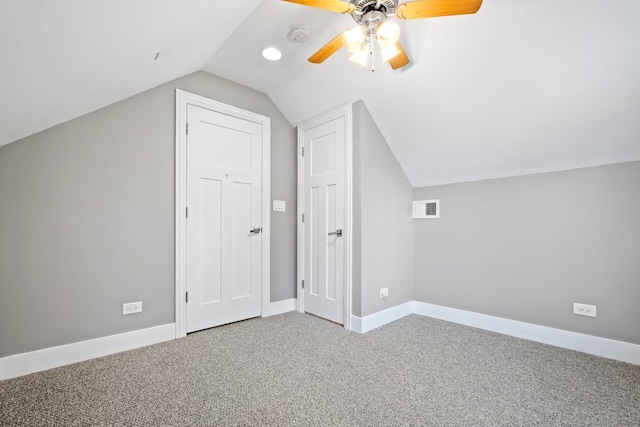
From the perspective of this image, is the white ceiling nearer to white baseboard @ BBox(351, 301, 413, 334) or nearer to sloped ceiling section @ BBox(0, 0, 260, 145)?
sloped ceiling section @ BBox(0, 0, 260, 145)

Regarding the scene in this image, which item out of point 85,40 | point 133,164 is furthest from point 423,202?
point 85,40

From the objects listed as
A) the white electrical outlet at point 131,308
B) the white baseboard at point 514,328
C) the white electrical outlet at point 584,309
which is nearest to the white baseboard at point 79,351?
the white electrical outlet at point 131,308

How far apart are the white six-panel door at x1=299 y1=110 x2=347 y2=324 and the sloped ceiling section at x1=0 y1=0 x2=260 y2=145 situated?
4.38 feet

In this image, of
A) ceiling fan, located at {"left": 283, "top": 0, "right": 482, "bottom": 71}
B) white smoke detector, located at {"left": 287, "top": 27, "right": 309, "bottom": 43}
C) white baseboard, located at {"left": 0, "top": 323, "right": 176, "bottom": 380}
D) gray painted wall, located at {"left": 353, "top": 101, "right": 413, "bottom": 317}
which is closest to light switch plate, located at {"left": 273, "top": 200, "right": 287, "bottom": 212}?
gray painted wall, located at {"left": 353, "top": 101, "right": 413, "bottom": 317}

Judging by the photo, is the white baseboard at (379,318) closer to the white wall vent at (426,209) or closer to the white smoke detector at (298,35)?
the white wall vent at (426,209)

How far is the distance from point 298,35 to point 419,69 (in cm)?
100

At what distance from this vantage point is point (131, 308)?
2404 millimetres

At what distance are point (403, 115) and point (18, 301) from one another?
331 cm

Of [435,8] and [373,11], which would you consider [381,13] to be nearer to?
[373,11]

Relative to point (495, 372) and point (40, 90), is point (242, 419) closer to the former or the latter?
point (495, 372)

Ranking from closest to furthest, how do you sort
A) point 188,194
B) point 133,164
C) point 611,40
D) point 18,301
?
point 611,40 < point 18,301 < point 133,164 < point 188,194

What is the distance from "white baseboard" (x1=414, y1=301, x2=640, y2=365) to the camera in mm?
2158

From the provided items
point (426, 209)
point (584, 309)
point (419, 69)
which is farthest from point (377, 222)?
point (584, 309)

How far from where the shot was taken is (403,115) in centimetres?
281
